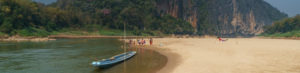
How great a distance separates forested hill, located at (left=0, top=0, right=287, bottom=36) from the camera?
2965 inches

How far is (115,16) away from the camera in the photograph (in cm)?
12181

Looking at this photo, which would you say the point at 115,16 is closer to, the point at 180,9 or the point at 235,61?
the point at 180,9

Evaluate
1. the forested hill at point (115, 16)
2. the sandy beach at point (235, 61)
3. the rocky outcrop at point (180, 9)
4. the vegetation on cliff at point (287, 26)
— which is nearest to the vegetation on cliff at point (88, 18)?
the forested hill at point (115, 16)

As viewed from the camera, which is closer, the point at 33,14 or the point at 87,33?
the point at 33,14

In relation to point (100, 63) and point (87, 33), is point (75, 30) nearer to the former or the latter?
point (87, 33)

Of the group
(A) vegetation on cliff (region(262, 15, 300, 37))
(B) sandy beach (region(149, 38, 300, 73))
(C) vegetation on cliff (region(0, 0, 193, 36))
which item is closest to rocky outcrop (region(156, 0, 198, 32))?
(C) vegetation on cliff (region(0, 0, 193, 36))

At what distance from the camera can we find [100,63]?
1688 centimetres

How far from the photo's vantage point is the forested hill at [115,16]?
75312 mm

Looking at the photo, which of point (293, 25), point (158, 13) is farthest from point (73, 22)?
point (293, 25)

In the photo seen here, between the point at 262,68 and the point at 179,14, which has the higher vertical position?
the point at 179,14

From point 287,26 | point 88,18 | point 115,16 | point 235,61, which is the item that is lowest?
point 235,61

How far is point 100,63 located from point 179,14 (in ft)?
508

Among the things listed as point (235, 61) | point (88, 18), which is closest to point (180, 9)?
point (88, 18)

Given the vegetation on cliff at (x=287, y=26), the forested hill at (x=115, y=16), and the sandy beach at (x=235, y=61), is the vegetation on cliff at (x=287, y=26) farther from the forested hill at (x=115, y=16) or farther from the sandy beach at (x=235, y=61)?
the sandy beach at (x=235, y=61)
